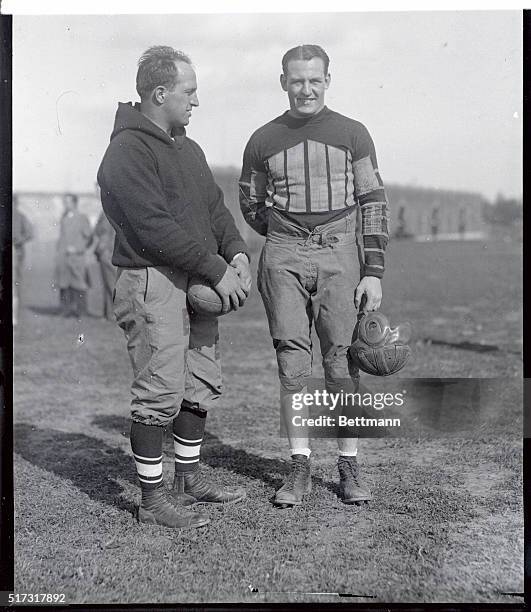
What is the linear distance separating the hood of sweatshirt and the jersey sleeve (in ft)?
2.61

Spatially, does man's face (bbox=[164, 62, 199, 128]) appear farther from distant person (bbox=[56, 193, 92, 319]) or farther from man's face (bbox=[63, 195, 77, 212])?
distant person (bbox=[56, 193, 92, 319])

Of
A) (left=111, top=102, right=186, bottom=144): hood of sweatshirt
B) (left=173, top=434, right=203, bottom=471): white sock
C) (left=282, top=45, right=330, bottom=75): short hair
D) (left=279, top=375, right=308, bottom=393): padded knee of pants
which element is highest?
(left=282, top=45, right=330, bottom=75): short hair

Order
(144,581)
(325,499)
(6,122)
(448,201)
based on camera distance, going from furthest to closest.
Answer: (448,201) → (325,499) → (6,122) → (144,581)

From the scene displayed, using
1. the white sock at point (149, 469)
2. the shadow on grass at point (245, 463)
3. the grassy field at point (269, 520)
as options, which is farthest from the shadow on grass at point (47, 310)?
the white sock at point (149, 469)

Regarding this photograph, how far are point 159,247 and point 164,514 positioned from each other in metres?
1.12

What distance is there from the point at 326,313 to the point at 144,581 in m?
1.32

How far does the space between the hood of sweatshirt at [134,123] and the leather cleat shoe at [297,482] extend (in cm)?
150

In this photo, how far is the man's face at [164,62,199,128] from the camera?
11.2ft

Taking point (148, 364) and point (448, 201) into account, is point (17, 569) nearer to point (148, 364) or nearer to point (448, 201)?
point (148, 364)

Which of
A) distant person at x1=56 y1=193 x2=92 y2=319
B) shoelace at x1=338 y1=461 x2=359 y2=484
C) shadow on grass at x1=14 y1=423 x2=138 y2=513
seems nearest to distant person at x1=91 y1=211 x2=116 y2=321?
distant person at x1=56 y1=193 x2=92 y2=319

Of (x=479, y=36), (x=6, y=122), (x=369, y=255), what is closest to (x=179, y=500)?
(x=369, y=255)

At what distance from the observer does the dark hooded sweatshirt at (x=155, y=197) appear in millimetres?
3309

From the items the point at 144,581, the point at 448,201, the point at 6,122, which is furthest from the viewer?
the point at 448,201

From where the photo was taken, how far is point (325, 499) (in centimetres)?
366
